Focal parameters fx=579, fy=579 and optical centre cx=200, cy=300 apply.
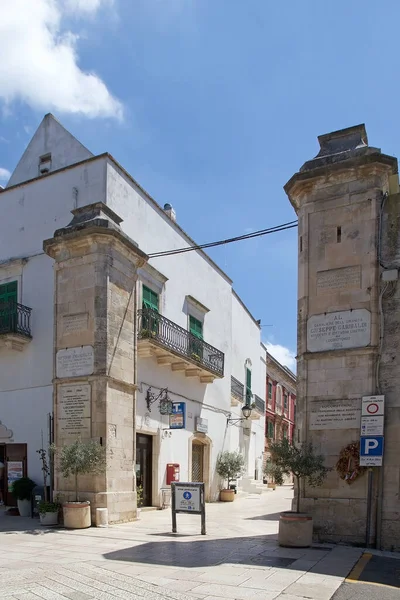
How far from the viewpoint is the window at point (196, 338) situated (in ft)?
62.6

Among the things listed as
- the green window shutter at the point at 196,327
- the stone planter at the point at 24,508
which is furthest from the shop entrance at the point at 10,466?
the green window shutter at the point at 196,327

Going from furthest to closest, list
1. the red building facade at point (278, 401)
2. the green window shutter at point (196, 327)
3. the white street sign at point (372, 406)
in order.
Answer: the red building facade at point (278, 401), the green window shutter at point (196, 327), the white street sign at point (372, 406)

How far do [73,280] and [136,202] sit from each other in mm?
4306

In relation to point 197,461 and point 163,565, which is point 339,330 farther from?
point 197,461

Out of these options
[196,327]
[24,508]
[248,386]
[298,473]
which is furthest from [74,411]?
[248,386]

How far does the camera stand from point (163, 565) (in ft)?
25.3

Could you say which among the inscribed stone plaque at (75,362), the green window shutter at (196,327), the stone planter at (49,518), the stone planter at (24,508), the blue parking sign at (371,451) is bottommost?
the stone planter at (24,508)

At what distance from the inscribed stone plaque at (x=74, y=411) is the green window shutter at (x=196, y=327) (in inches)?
296

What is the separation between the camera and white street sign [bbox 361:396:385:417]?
9352 millimetres

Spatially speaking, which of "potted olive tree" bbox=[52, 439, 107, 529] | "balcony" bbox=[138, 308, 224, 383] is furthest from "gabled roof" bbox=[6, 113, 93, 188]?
"potted olive tree" bbox=[52, 439, 107, 529]

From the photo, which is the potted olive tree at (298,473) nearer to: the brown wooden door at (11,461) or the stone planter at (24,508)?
the stone planter at (24,508)

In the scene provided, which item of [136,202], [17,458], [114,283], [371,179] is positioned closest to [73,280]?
[114,283]

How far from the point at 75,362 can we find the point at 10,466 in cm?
458

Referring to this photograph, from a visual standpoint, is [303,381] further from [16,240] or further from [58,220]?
[16,240]
